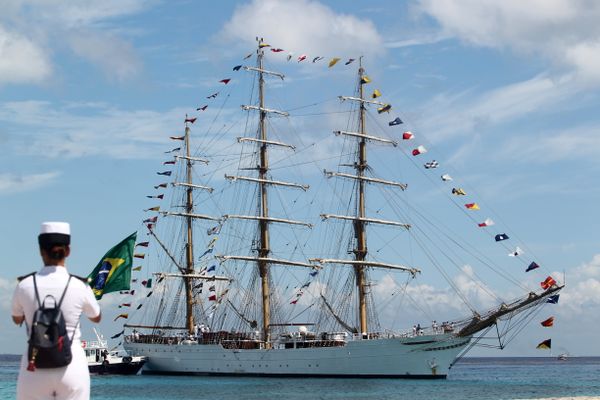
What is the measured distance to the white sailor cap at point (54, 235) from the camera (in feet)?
27.2

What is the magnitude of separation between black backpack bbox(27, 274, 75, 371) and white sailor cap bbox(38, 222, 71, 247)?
557 mm

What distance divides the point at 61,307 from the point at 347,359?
2793 inches

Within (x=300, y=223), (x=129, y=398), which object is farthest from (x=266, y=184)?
(x=129, y=398)

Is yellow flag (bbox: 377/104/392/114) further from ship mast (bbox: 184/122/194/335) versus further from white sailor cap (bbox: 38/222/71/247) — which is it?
white sailor cap (bbox: 38/222/71/247)

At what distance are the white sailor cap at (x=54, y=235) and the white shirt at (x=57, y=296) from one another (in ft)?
0.74

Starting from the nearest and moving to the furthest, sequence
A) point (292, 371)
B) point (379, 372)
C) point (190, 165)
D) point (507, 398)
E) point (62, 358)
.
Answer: point (62, 358)
point (507, 398)
point (379, 372)
point (292, 371)
point (190, 165)

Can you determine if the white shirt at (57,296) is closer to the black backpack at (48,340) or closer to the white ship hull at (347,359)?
the black backpack at (48,340)

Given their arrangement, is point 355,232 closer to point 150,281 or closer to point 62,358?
point 150,281

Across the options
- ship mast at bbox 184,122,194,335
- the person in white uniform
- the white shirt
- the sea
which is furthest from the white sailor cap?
ship mast at bbox 184,122,194,335

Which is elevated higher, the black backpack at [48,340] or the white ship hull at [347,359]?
the white ship hull at [347,359]

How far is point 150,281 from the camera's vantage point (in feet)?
299

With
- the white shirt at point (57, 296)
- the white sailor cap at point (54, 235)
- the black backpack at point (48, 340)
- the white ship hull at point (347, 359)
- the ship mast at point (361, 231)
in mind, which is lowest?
the black backpack at point (48, 340)

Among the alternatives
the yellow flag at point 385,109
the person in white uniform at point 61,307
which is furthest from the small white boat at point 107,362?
the person in white uniform at point 61,307

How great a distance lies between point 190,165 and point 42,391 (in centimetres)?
9321
